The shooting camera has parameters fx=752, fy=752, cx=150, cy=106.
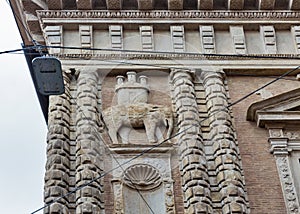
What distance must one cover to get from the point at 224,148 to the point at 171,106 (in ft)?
4.39

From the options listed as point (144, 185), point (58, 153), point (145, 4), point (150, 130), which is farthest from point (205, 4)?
point (58, 153)

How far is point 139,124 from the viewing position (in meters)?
12.3

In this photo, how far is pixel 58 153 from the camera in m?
11.7

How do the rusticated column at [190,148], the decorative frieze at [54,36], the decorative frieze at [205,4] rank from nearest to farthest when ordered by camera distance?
1. the rusticated column at [190,148]
2. the decorative frieze at [54,36]
3. the decorative frieze at [205,4]

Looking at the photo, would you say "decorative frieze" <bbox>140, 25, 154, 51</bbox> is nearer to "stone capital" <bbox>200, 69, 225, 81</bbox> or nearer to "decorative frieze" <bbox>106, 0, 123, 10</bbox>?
"decorative frieze" <bbox>106, 0, 123, 10</bbox>

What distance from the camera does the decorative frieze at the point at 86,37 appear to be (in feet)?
43.6

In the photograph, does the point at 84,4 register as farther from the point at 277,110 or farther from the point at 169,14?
the point at 277,110

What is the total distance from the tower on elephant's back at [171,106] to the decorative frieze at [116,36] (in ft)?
0.07

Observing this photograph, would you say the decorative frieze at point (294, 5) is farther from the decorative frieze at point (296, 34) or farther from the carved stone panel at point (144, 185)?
the carved stone panel at point (144, 185)

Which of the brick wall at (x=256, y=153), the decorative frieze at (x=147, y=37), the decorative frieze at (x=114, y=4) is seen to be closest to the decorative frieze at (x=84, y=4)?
the decorative frieze at (x=114, y=4)

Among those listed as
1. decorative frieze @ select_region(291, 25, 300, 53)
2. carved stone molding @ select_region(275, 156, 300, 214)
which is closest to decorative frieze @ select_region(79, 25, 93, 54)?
decorative frieze @ select_region(291, 25, 300, 53)

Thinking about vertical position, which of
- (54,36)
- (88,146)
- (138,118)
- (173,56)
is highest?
(54,36)

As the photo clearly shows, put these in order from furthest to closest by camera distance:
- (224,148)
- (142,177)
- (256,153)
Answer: (256,153), (224,148), (142,177)

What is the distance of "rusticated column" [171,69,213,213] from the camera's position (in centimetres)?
1127
